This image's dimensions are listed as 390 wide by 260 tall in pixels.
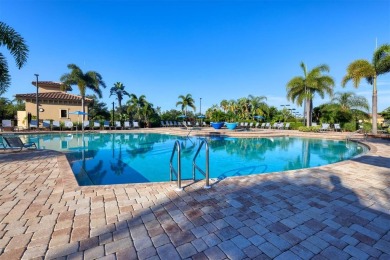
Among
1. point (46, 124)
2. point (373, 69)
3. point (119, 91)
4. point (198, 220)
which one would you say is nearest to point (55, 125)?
point (46, 124)

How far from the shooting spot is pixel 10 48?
23.8 ft

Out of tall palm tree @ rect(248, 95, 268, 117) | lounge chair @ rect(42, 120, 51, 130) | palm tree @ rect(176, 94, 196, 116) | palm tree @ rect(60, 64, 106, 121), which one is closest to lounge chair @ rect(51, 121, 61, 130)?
lounge chair @ rect(42, 120, 51, 130)

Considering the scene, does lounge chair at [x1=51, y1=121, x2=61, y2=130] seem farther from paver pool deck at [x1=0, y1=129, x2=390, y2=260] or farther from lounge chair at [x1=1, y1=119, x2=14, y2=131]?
paver pool deck at [x1=0, y1=129, x2=390, y2=260]

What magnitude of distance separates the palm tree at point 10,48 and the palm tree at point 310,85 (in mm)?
21732

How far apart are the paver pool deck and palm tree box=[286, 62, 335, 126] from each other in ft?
59.1

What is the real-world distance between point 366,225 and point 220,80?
30.7 metres

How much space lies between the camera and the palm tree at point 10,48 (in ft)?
23.4

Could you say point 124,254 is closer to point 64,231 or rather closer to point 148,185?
point 64,231

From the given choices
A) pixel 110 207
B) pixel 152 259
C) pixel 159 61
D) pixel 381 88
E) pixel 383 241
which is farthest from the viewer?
pixel 159 61

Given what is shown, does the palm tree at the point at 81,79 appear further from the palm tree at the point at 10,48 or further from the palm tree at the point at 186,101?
the palm tree at the point at 10,48

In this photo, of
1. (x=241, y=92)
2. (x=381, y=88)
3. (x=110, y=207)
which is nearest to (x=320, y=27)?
(x=381, y=88)

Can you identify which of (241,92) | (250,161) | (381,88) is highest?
(241,92)

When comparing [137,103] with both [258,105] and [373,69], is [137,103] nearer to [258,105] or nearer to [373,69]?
[258,105]

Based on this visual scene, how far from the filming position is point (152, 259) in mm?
1831
